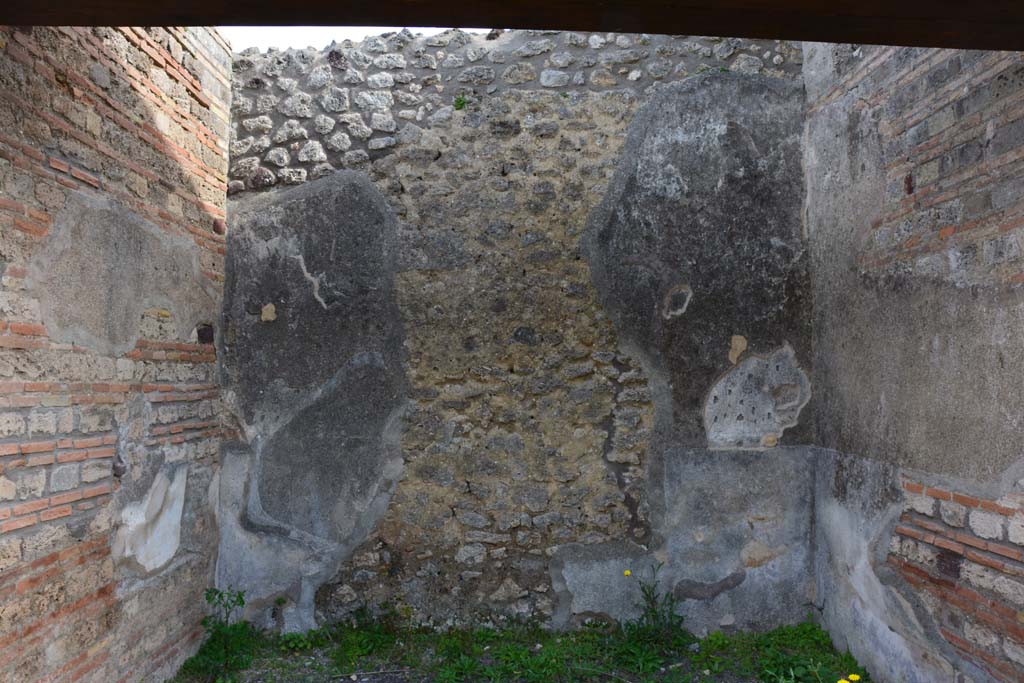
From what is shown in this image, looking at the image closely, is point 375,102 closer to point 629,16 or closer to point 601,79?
point 601,79

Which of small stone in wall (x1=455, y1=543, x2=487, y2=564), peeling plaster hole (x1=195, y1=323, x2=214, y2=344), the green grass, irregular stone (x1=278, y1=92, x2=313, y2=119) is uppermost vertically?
irregular stone (x1=278, y1=92, x2=313, y2=119)

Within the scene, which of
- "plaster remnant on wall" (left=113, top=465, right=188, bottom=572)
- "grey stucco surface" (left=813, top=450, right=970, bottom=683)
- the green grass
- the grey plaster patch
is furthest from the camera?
the green grass

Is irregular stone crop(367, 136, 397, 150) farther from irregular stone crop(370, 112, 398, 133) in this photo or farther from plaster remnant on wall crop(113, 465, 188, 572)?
plaster remnant on wall crop(113, 465, 188, 572)

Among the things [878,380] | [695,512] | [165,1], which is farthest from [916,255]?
[165,1]

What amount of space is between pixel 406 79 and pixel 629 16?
7.28 feet

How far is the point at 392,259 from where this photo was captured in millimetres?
3889

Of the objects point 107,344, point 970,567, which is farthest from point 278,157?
point 970,567

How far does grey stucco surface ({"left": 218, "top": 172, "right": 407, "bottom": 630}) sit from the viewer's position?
380cm

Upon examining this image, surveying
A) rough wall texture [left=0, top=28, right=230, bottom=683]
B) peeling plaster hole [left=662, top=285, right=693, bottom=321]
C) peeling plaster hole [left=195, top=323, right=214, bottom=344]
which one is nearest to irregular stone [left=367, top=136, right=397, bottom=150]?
rough wall texture [left=0, top=28, right=230, bottom=683]

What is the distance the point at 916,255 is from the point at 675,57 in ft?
5.80

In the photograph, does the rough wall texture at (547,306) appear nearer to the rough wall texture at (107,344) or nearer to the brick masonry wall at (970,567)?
the rough wall texture at (107,344)

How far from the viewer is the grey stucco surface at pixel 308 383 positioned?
12.5 feet

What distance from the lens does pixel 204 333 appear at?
12.3ft

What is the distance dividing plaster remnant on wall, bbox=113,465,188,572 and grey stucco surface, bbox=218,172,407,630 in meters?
0.41
